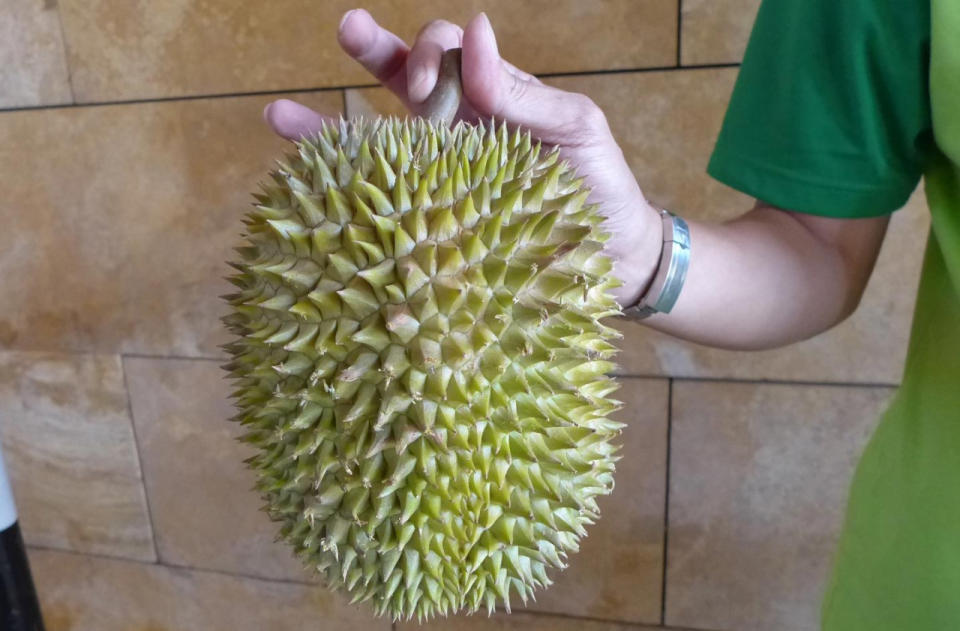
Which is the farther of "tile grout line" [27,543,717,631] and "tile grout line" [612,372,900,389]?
"tile grout line" [27,543,717,631]

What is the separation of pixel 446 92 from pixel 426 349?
207 millimetres

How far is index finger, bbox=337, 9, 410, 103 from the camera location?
1.98ft

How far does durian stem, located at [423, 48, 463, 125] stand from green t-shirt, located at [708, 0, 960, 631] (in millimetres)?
325

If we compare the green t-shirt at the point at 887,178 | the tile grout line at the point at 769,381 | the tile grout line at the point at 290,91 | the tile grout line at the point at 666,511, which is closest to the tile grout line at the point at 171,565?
Answer: the tile grout line at the point at 666,511

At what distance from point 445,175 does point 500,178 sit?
0.04m

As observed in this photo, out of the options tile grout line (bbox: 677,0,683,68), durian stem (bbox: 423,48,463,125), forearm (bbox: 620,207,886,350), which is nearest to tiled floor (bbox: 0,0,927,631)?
tile grout line (bbox: 677,0,683,68)

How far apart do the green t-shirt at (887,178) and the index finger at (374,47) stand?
34cm

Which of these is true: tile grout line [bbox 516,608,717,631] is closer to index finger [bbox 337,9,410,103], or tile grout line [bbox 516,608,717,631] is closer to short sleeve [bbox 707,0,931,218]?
short sleeve [bbox 707,0,931,218]

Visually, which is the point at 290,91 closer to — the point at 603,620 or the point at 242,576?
the point at 242,576

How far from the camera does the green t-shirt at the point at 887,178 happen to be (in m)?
0.58

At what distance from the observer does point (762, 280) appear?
2.35ft

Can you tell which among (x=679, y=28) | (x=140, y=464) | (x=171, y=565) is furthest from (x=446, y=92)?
(x=171, y=565)

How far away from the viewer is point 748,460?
43.4 inches

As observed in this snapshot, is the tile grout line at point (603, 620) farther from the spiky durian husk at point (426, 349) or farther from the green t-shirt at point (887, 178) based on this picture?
the spiky durian husk at point (426, 349)
